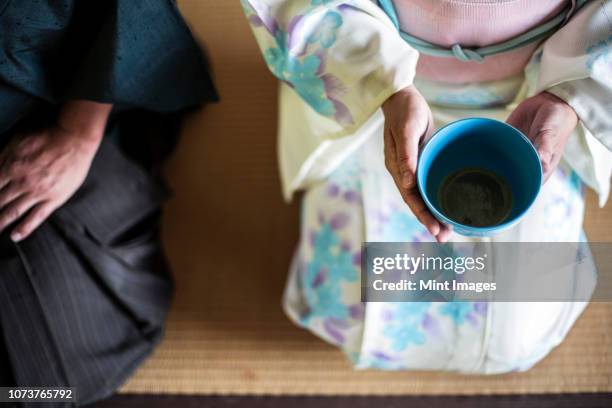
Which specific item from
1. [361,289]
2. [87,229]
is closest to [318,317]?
[361,289]

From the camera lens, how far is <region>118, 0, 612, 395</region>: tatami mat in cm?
93

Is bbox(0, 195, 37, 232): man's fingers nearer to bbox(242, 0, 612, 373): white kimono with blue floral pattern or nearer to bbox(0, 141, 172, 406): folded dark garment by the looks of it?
bbox(0, 141, 172, 406): folded dark garment

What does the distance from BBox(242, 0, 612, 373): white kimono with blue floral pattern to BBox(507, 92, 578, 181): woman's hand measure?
2 cm

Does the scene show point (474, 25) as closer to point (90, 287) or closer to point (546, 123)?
point (546, 123)

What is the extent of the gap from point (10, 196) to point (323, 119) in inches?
18.0

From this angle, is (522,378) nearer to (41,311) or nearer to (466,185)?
(466,185)

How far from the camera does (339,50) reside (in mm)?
646

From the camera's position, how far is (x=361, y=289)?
0.78m

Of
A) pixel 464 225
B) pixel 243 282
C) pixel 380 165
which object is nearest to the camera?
pixel 464 225

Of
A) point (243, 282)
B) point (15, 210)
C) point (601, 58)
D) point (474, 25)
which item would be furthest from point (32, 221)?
point (601, 58)

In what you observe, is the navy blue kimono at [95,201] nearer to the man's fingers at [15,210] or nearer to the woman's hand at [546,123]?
the man's fingers at [15,210]

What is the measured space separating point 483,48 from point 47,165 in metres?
0.62

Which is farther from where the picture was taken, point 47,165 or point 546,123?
point 47,165

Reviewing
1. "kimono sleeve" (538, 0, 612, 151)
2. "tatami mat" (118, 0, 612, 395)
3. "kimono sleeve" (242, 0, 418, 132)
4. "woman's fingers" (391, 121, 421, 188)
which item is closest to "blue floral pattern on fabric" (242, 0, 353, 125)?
"kimono sleeve" (242, 0, 418, 132)
